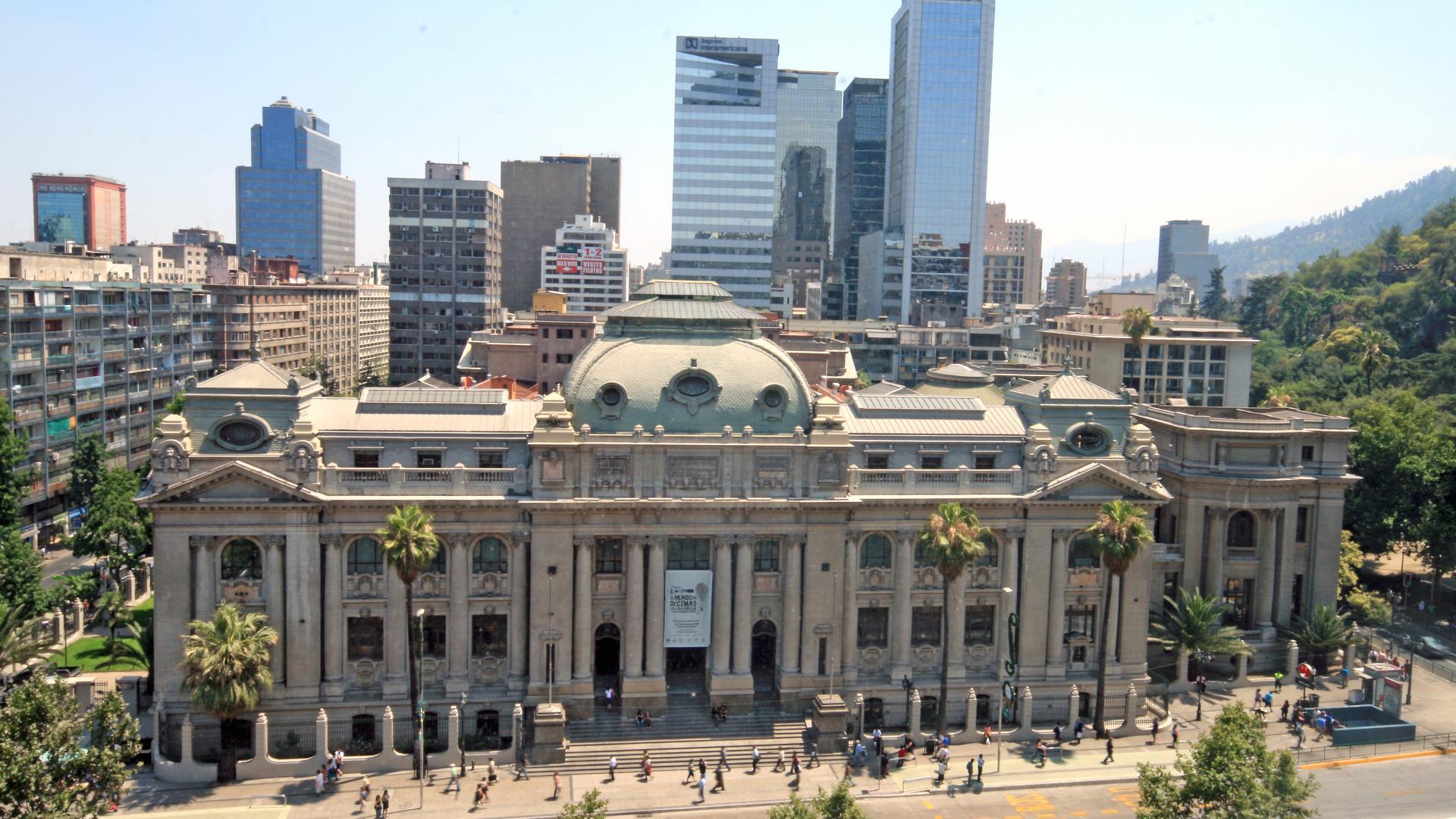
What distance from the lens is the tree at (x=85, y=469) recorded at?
106 metres

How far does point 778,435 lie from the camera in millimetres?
66500

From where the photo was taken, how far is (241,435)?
64500mm

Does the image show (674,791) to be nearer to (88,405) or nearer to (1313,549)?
(1313,549)

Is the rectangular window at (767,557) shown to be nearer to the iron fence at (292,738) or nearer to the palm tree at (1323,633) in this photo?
the iron fence at (292,738)

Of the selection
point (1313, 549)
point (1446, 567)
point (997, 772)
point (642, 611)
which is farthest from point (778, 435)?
point (1446, 567)

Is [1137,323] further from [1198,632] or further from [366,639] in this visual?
[366,639]

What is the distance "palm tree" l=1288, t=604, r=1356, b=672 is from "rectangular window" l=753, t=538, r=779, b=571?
37964mm

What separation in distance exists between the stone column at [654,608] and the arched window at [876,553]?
1210cm

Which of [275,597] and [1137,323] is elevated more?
[1137,323]

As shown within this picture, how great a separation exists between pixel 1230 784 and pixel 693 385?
34799mm

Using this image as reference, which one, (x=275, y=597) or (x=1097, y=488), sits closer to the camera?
(x=275, y=597)

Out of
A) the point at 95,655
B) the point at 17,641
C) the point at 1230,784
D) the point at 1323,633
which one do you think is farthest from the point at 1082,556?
the point at 95,655

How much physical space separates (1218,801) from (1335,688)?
3720 centimetres

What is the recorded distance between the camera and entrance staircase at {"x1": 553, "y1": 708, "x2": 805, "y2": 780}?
6288cm
